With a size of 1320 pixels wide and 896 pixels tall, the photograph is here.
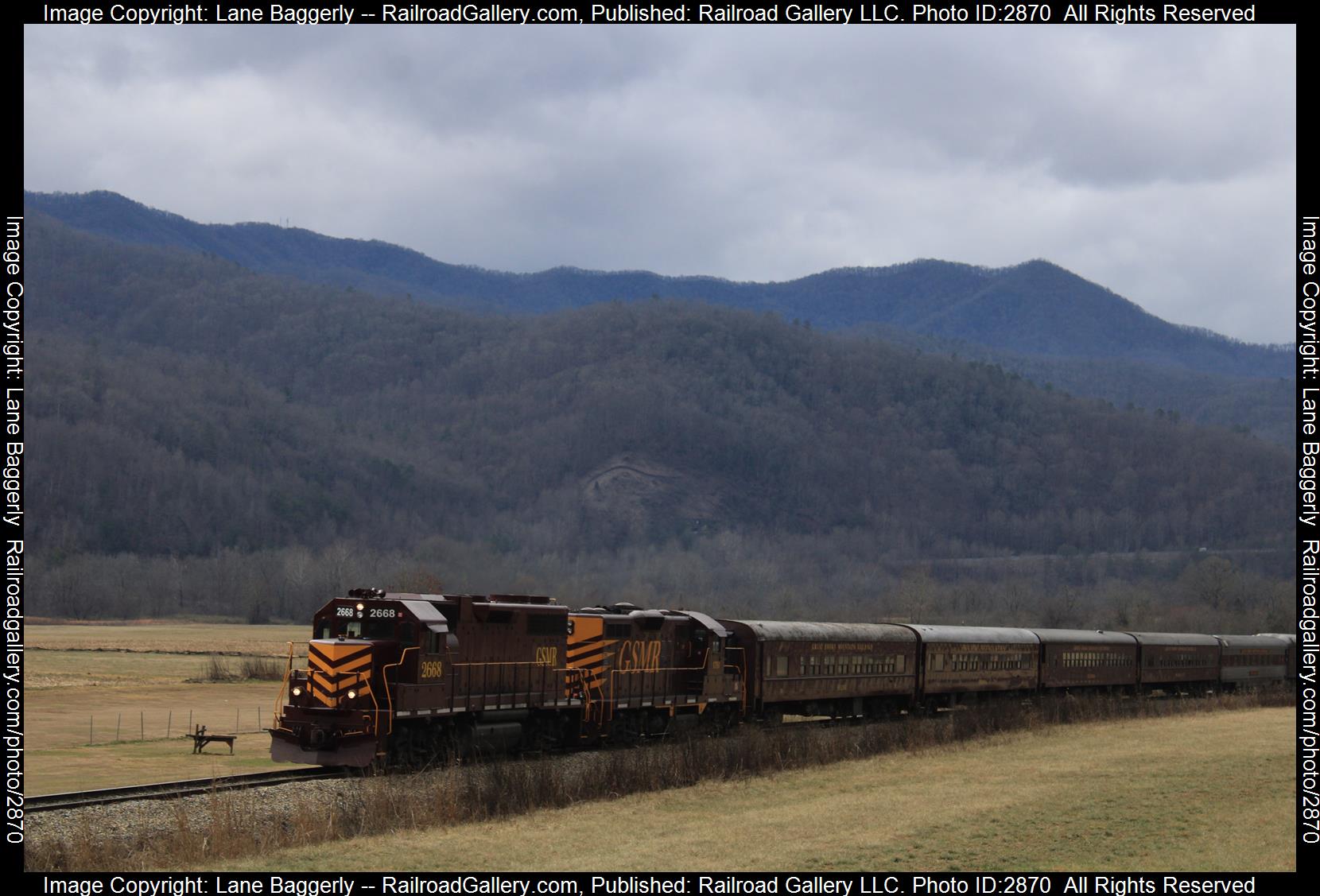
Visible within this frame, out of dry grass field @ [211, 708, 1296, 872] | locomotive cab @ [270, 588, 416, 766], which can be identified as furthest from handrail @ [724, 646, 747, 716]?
locomotive cab @ [270, 588, 416, 766]

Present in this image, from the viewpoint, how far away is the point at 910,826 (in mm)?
25312

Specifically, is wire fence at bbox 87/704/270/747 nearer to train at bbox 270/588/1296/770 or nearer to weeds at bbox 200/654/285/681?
train at bbox 270/588/1296/770

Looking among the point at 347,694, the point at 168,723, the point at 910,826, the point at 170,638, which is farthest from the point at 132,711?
the point at 170,638

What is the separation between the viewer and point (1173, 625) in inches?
5645

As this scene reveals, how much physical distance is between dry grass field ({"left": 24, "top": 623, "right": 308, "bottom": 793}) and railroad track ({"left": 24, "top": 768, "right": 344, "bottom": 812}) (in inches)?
104

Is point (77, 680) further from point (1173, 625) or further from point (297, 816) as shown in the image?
point (1173, 625)

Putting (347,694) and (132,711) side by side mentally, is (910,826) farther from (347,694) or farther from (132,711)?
(132,711)

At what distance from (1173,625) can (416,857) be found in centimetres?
13477

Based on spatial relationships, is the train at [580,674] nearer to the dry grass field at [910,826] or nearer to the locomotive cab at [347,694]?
the locomotive cab at [347,694]

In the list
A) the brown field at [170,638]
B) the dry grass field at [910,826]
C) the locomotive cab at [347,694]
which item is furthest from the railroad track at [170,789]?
the brown field at [170,638]

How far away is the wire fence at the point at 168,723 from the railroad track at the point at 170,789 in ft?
39.7

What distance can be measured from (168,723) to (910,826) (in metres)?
30.3
